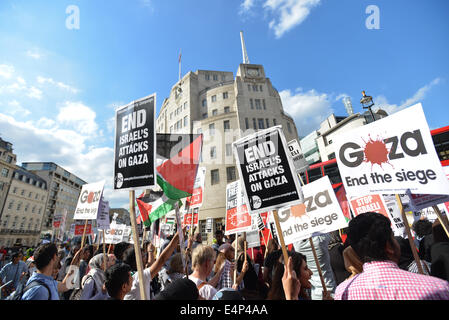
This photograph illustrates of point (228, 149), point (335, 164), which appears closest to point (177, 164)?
point (335, 164)

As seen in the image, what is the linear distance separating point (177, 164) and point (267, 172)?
1946 millimetres

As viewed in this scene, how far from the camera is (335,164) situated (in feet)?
36.5

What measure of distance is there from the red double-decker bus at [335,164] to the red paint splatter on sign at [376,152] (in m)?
7.46

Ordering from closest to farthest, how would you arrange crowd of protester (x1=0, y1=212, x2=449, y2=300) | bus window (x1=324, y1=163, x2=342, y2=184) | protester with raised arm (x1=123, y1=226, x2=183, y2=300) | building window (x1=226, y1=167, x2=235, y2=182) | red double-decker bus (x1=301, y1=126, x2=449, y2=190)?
crowd of protester (x1=0, y1=212, x2=449, y2=300) < protester with raised arm (x1=123, y1=226, x2=183, y2=300) < red double-decker bus (x1=301, y1=126, x2=449, y2=190) < bus window (x1=324, y1=163, x2=342, y2=184) < building window (x1=226, y1=167, x2=235, y2=182)

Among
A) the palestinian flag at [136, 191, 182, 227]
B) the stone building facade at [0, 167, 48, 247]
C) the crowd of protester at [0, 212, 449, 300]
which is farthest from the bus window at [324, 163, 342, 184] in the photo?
the stone building facade at [0, 167, 48, 247]

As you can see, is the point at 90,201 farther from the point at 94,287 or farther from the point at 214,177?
the point at 214,177

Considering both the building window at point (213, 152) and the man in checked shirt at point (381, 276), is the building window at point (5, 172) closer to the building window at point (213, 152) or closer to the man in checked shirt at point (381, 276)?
the building window at point (213, 152)

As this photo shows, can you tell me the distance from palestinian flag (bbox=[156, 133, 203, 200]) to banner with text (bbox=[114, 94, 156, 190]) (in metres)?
0.73

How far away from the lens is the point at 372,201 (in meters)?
5.51

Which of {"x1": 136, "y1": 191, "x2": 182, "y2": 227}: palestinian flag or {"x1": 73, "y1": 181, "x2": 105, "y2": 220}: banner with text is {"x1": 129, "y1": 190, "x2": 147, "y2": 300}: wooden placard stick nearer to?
{"x1": 136, "y1": 191, "x2": 182, "y2": 227}: palestinian flag

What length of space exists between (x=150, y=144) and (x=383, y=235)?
3.07m

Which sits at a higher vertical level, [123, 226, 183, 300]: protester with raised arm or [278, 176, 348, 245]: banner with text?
[278, 176, 348, 245]: banner with text

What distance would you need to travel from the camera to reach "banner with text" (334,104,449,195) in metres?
2.83
